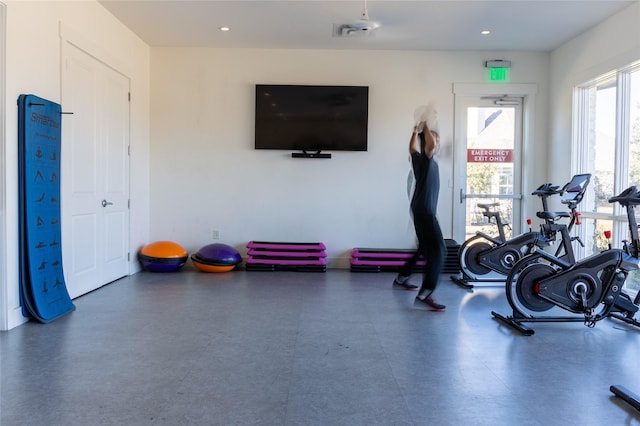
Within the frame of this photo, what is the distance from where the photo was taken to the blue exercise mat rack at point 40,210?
3.46 m

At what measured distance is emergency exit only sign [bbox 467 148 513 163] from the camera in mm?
6461

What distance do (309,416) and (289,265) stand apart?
3944 mm

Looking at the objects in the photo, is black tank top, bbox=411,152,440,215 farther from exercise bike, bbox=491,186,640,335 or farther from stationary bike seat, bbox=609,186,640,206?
stationary bike seat, bbox=609,186,640,206

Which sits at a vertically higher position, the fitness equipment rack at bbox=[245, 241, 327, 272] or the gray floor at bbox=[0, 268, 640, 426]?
the fitness equipment rack at bbox=[245, 241, 327, 272]

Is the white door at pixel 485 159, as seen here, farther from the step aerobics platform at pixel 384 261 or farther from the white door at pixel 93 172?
the white door at pixel 93 172

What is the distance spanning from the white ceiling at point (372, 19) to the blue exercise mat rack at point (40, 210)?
6.19 feet

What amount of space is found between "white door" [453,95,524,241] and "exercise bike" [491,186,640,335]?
284 centimetres

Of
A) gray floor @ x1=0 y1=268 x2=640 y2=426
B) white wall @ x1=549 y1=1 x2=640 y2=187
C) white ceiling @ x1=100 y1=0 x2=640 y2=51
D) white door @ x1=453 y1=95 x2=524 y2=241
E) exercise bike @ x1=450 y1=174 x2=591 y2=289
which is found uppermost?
white ceiling @ x1=100 y1=0 x2=640 y2=51

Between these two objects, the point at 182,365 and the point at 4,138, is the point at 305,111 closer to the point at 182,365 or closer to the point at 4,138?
the point at 4,138

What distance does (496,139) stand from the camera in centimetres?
650

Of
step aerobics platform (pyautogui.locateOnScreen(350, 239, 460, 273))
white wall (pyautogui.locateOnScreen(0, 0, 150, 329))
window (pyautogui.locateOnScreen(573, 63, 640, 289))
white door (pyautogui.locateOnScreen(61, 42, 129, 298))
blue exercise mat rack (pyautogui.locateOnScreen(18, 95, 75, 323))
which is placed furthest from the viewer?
step aerobics platform (pyautogui.locateOnScreen(350, 239, 460, 273))

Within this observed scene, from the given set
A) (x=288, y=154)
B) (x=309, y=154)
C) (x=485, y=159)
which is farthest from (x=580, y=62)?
(x=288, y=154)

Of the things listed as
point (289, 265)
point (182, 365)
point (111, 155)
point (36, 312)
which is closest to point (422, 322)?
point (182, 365)

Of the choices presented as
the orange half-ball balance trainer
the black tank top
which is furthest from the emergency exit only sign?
the orange half-ball balance trainer
